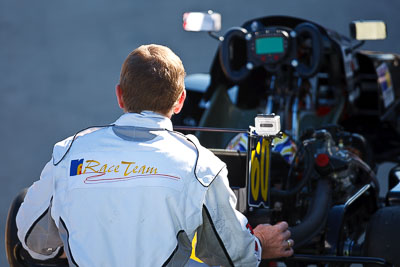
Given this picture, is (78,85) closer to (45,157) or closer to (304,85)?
(45,157)

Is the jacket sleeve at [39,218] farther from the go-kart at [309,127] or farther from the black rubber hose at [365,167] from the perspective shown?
the black rubber hose at [365,167]

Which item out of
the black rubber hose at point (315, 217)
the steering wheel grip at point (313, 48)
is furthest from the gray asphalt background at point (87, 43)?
the black rubber hose at point (315, 217)

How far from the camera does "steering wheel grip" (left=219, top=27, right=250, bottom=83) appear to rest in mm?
4898

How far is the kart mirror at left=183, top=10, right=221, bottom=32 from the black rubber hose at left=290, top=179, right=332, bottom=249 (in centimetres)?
130

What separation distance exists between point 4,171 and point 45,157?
0.48 meters

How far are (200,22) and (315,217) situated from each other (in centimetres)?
156

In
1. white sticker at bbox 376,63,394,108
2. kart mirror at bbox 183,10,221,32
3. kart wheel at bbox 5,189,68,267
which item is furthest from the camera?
white sticker at bbox 376,63,394,108

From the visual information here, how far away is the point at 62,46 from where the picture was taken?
32.3 feet

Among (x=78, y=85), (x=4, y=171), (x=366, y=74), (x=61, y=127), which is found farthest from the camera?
(x=78, y=85)

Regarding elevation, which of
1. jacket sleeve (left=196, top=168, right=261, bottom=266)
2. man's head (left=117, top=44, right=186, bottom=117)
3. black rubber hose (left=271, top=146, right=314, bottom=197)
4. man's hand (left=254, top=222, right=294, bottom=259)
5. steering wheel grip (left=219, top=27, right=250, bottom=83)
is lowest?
black rubber hose (left=271, top=146, right=314, bottom=197)

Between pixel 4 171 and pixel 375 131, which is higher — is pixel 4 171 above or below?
below

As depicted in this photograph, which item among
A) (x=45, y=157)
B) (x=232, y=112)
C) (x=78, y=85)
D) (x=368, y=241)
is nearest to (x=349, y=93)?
(x=232, y=112)

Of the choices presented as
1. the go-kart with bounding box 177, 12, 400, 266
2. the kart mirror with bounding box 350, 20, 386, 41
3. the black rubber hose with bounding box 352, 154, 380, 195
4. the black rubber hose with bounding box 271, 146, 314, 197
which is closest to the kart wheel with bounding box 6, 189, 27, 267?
the go-kart with bounding box 177, 12, 400, 266

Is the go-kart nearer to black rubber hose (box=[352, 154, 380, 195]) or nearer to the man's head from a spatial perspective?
black rubber hose (box=[352, 154, 380, 195])
